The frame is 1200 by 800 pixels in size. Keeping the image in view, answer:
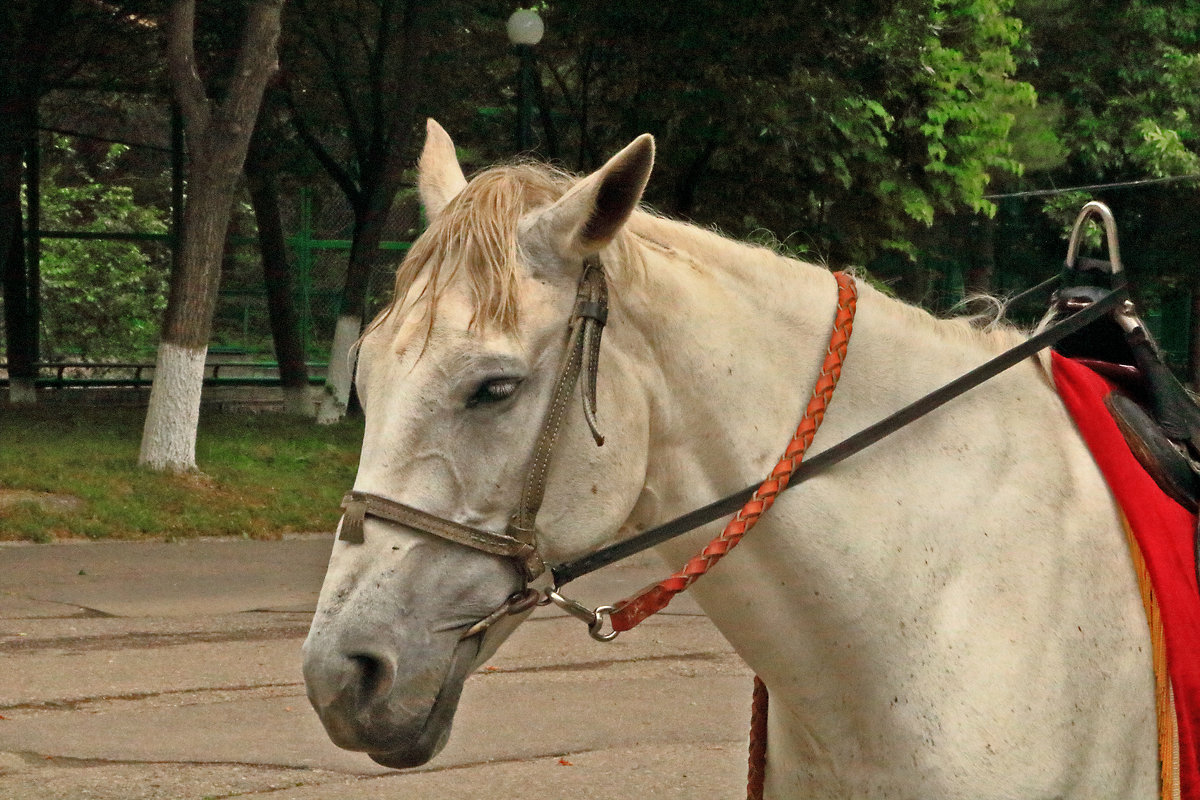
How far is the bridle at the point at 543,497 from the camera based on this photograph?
2.13 meters

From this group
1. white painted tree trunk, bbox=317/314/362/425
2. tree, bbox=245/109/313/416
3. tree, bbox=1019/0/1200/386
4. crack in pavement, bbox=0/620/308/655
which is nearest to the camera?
crack in pavement, bbox=0/620/308/655

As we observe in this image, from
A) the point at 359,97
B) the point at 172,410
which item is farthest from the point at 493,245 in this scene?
the point at 359,97

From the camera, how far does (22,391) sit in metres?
18.6

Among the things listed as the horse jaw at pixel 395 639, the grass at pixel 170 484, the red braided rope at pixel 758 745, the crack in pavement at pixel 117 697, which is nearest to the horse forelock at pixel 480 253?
the horse jaw at pixel 395 639

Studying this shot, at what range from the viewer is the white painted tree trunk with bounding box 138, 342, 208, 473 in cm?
1218

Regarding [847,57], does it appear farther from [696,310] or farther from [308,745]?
[696,310]

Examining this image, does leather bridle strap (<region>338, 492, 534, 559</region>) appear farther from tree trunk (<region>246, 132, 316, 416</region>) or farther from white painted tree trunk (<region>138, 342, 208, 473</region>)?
tree trunk (<region>246, 132, 316, 416</region>)

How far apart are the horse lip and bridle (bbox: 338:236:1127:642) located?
0.11 ft

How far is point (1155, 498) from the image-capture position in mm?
2553

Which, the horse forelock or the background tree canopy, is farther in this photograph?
the background tree canopy

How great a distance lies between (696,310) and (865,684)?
0.72 m

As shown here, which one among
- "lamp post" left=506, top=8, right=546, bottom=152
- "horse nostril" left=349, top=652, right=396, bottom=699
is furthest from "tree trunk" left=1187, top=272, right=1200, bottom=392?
"horse nostril" left=349, top=652, right=396, bottom=699

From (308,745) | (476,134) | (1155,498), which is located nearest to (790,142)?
(476,134)

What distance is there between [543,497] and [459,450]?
16 cm
